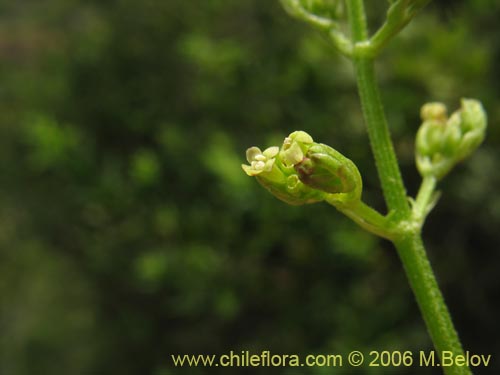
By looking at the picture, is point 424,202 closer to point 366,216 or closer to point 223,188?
point 366,216

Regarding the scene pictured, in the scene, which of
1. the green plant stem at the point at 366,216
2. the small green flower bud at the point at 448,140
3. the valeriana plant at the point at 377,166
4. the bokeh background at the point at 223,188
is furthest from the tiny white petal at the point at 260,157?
the bokeh background at the point at 223,188

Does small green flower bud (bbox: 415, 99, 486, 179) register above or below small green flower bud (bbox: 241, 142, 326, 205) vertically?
above

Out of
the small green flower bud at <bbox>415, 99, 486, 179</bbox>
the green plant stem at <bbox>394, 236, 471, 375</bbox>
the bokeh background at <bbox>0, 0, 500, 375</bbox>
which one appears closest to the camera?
the green plant stem at <bbox>394, 236, 471, 375</bbox>

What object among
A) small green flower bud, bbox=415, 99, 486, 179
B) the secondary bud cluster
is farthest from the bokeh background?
the secondary bud cluster

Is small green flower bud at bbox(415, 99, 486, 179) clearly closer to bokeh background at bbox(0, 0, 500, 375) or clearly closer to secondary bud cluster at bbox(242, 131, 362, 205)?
secondary bud cluster at bbox(242, 131, 362, 205)

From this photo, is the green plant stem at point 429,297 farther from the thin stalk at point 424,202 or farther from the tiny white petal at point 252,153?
the tiny white petal at point 252,153

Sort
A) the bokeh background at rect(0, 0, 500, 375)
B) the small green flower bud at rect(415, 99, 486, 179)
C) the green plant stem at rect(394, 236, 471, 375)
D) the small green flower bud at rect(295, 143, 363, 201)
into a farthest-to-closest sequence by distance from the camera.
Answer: the bokeh background at rect(0, 0, 500, 375) → the small green flower bud at rect(415, 99, 486, 179) → the green plant stem at rect(394, 236, 471, 375) → the small green flower bud at rect(295, 143, 363, 201)

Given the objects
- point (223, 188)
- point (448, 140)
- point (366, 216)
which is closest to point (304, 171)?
point (366, 216)
